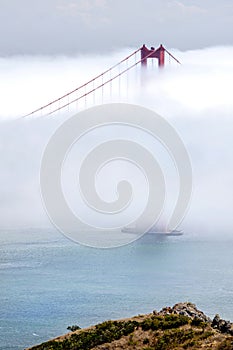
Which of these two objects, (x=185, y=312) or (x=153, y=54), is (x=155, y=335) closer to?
(x=185, y=312)

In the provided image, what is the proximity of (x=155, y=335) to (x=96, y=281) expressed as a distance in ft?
126

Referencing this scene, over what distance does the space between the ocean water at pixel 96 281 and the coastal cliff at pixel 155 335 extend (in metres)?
15.4

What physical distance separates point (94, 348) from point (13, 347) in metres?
16.7

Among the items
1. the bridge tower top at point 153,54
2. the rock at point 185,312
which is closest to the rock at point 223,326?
the rock at point 185,312

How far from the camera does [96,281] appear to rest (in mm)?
63156

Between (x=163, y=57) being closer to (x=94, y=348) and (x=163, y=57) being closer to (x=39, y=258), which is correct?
(x=39, y=258)

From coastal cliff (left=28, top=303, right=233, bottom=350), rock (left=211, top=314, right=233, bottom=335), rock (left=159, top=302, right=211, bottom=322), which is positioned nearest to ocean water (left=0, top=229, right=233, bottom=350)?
rock (left=159, top=302, right=211, bottom=322)

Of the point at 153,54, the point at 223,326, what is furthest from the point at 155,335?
the point at 153,54

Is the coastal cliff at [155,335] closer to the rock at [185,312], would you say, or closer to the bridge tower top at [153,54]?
the rock at [185,312]

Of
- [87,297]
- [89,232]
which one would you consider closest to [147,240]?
[89,232]

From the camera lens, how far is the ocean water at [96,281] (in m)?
48.9

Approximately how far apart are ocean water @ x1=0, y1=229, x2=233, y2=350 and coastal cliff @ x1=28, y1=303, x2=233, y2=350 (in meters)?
15.4

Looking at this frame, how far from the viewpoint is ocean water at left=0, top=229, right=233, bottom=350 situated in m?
48.9

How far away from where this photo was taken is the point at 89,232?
9406 cm
